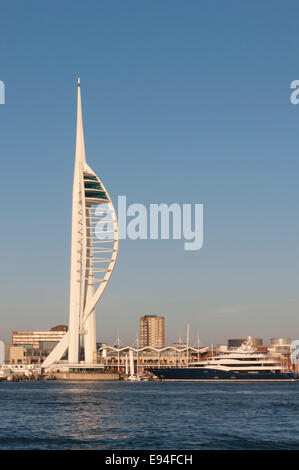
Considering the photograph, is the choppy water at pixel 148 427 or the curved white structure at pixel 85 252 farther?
the curved white structure at pixel 85 252

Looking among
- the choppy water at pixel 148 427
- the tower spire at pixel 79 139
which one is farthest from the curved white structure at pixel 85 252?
the choppy water at pixel 148 427

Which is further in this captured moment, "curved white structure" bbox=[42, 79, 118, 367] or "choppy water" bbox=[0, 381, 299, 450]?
"curved white structure" bbox=[42, 79, 118, 367]

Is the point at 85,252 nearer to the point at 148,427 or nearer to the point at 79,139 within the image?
the point at 79,139

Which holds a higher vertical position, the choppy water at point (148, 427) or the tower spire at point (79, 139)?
the tower spire at point (79, 139)

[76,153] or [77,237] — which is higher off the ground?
[76,153]

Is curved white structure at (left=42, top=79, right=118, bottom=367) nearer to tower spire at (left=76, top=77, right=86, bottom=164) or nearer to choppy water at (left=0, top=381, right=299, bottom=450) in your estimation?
tower spire at (left=76, top=77, right=86, bottom=164)

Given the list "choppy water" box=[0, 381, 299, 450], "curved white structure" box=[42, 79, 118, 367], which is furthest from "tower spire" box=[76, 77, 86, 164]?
"choppy water" box=[0, 381, 299, 450]

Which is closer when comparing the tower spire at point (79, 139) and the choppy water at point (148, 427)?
the choppy water at point (148, 427)

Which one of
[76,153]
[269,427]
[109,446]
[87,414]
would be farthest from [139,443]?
[76,153]

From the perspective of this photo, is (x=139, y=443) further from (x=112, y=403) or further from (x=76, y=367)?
(x=76, y=367)

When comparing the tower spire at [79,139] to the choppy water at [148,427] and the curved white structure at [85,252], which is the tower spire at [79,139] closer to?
the curved white structure at [85,252]

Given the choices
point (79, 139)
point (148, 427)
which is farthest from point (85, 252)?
point (148, 427)
